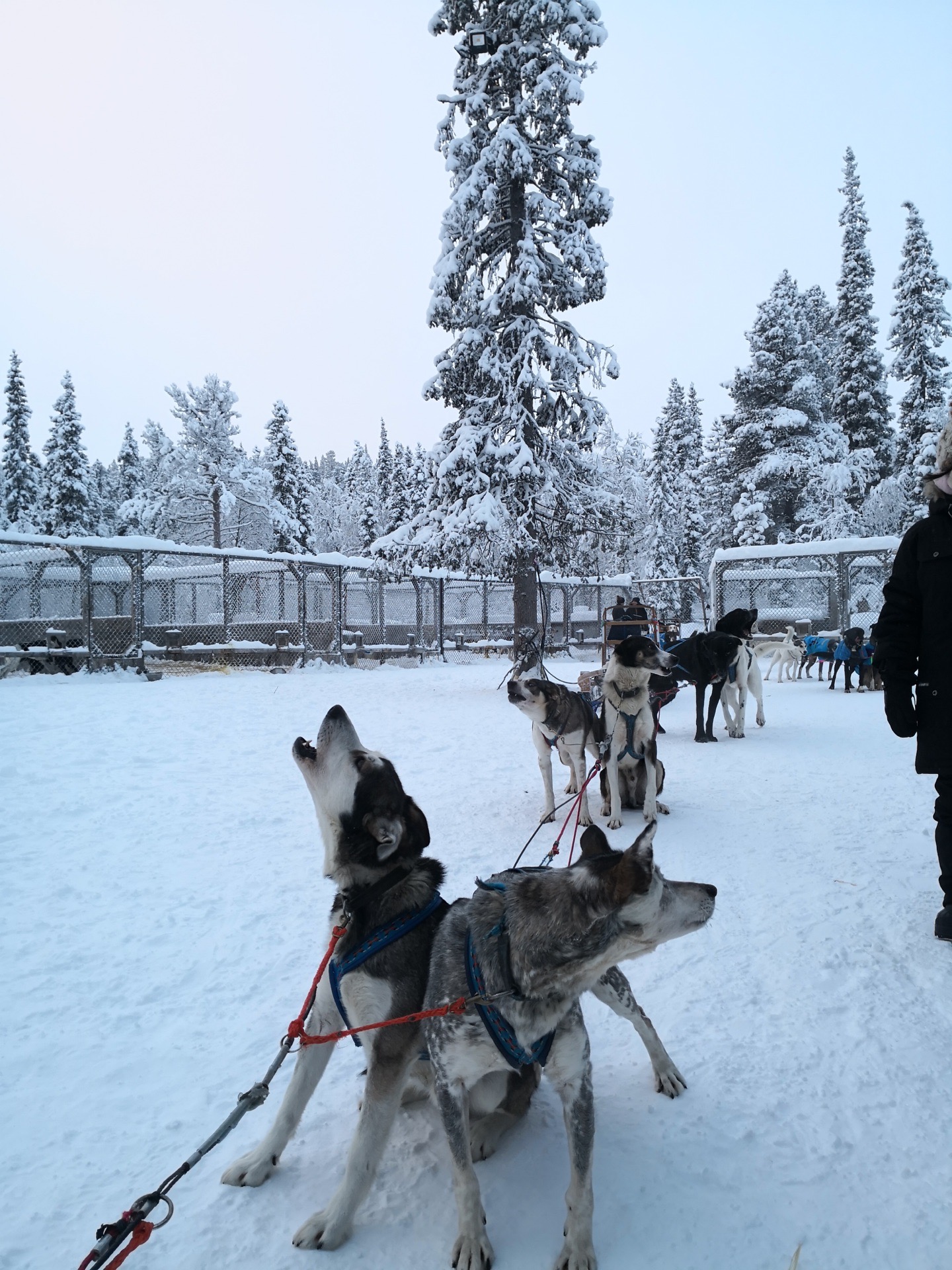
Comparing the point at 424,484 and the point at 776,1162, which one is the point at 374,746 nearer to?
the point at 776,1162

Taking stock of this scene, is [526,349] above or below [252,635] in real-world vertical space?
above

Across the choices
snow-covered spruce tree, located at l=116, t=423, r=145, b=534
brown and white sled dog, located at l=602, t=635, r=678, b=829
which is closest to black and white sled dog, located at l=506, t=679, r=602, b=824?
brown and white sled dog, located at l=602, t=635, r=678, b=829

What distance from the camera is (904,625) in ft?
11.3

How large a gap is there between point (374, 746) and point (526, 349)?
10815 mm

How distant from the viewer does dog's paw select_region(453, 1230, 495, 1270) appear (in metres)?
1.82

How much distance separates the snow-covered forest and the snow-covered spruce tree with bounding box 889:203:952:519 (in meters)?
0.08

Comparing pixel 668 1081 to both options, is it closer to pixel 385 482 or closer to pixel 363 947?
pixel 363 947

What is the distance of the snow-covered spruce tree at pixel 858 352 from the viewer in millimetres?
30500

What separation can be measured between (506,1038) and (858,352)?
35607 millimetres

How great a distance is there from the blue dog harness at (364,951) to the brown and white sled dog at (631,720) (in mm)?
3720

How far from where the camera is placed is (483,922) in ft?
7.00

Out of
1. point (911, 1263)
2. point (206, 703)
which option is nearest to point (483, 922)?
point (911, 1263)

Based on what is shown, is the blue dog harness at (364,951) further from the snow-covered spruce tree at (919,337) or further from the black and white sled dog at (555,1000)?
the snow-covered spruce tree at (919,337)

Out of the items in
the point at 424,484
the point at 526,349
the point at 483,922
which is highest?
the point at 526,349
